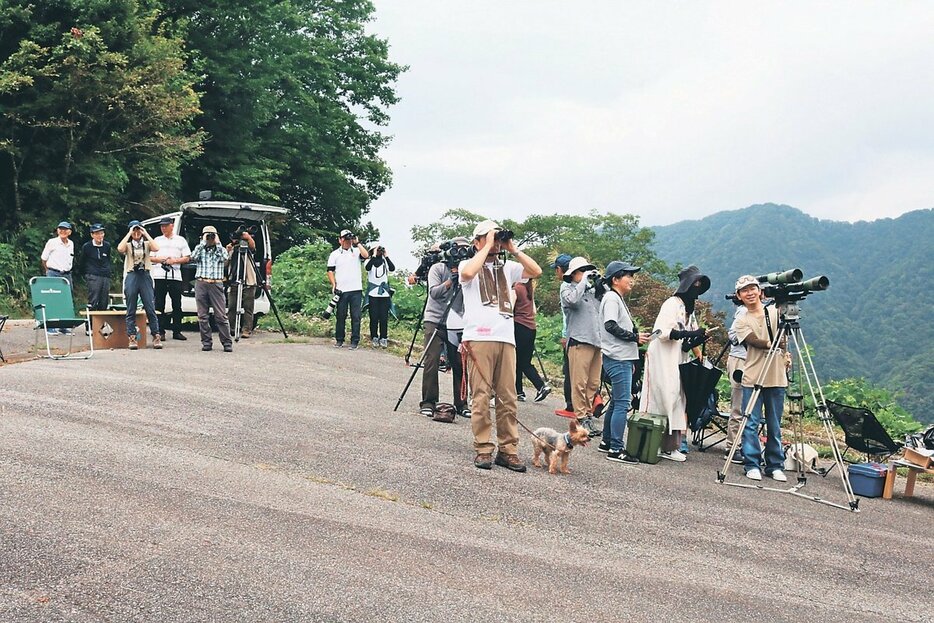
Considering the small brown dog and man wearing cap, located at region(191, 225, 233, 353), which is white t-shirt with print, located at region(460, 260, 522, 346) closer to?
the small brown dog

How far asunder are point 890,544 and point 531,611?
350cm

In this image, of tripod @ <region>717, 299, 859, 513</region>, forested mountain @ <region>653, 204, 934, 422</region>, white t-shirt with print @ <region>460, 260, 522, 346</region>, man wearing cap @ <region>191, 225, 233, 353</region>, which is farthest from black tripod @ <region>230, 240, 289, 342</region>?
forested mountain @ <region>653, 204, 934, 422</region>

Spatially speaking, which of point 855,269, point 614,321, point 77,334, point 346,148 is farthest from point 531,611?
point 855,269

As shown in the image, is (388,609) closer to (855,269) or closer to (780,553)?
(780,553)

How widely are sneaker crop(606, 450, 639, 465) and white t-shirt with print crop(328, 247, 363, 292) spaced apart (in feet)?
22.2

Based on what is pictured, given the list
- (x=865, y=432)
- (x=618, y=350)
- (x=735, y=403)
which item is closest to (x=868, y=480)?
(x=865, y=432)

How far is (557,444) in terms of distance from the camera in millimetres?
6984

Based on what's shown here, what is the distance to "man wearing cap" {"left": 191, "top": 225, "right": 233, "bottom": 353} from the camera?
11930mm

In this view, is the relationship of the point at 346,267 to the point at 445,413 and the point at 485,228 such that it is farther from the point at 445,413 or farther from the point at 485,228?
the point at 485,228

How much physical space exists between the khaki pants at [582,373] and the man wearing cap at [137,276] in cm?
686

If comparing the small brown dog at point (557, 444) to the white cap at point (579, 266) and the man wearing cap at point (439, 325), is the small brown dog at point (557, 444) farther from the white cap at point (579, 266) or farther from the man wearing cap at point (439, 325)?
the white cap at point (579, 266)

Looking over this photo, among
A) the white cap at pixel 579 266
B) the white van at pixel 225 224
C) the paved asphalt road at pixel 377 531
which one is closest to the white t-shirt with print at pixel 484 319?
the paved asphalt road at pixel 377 531

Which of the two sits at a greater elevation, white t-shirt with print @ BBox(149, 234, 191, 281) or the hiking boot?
white t-shirt with print @ BBox(149, 234, 191, 281)

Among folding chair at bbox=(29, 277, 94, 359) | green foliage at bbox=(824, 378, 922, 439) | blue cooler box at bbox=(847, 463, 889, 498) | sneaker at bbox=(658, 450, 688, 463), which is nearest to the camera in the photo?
blue cooler box at bbox=(847, 463, 889, 498)
